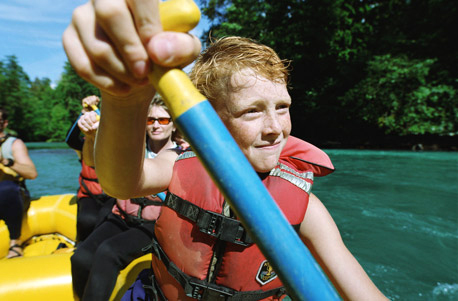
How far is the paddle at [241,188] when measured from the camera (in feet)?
1.54

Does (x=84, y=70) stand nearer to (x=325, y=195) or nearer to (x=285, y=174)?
(x=285, y=174)

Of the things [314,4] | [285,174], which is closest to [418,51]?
[314,4]

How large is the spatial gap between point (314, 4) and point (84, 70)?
638 inches

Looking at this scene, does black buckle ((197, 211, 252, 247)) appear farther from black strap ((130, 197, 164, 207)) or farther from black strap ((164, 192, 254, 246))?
black strap ((130, 197, 164, 207))

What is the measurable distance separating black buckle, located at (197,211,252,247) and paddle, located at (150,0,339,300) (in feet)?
1.97

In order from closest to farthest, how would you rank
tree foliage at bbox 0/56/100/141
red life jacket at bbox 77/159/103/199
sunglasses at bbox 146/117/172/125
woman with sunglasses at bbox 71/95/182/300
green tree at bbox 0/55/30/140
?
woman with sunglasses at bbox 71/95/182/300 < sunglasses at bbox 146/117/172/125 < red life jacket at bbox 77/159/103/199 < green tree at bbox 0/55/30/140 < tree foliage at bbox 0/56/100/141

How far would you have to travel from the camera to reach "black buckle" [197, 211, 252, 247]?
42.8 inches

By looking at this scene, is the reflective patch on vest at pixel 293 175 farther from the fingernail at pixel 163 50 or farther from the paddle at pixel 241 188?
the fingernail at pixel 163 50

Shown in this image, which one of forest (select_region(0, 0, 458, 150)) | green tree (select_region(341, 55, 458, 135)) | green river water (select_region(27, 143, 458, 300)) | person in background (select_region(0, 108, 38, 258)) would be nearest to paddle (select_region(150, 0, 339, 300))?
green river water (select_region(27, 143, 458, 300))

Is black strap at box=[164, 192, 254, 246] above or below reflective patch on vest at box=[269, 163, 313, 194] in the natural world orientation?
below

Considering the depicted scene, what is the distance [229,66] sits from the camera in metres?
1.07

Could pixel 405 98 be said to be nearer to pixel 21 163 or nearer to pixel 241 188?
pixel 21 163

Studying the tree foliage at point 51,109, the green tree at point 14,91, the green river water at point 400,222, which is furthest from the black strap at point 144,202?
the tree foliage at point 51,109

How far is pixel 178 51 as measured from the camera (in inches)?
19.1
